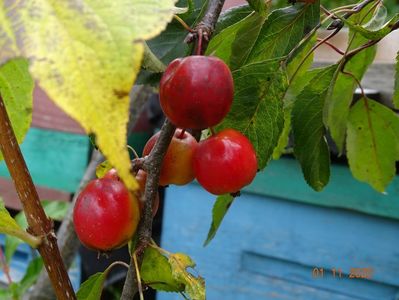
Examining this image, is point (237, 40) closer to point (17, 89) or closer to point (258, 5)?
point (258, 5)

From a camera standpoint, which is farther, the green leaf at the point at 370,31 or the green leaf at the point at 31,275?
the green leaf at the point at 31,275

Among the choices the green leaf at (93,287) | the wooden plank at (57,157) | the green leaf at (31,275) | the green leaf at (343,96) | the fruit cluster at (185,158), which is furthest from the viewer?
the wooden plank at (57,157)

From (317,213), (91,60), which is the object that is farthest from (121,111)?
(317,213)

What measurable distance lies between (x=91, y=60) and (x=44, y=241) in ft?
0.52

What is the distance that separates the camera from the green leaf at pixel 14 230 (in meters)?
0.30

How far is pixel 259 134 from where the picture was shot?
0.37 m

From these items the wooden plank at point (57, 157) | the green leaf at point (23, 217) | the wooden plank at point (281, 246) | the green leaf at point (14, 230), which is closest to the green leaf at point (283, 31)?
the green leaf at point (14, 230)

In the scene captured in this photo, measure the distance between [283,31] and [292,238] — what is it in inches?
25.3

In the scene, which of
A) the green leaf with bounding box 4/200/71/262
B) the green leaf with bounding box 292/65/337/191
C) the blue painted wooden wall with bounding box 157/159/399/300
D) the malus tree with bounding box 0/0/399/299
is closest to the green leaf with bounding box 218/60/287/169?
the malus tree with bounding box 0/0/399/299

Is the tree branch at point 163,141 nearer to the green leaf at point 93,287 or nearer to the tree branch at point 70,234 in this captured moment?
the green leaf at point 93,287

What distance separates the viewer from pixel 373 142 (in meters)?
0.57

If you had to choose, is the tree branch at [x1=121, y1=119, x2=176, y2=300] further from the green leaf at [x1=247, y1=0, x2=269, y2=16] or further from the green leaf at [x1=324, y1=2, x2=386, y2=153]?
the green leaf at [x1=324, y1=2, x2=386, y2=153]

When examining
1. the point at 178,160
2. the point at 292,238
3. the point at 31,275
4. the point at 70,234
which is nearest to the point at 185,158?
the point at 178,160

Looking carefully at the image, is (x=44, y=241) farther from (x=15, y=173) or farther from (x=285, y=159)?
(x=285, y=159)
